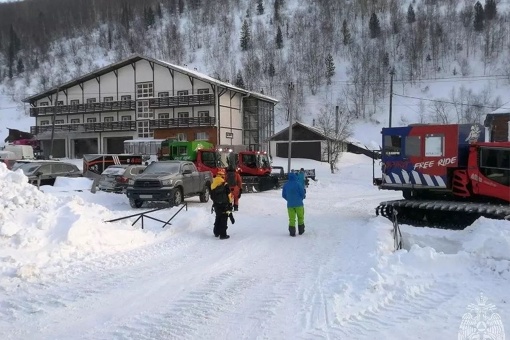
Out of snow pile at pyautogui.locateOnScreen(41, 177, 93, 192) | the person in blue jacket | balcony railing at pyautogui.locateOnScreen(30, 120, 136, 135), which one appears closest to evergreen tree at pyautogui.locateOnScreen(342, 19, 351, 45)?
Result: balcony railing at pyautogui.locateOnScreen(30, 120, 136, 135)

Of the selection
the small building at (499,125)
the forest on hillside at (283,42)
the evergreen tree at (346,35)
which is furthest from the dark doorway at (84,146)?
the evergreen tree at (346,35)

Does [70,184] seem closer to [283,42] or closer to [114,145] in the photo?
[114,145]

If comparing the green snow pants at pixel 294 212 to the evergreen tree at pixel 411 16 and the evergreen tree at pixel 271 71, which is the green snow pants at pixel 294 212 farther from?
the evergreen tree at pixel 411 16

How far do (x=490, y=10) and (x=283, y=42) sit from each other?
5023 cm

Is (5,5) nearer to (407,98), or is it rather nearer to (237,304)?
(407,98)

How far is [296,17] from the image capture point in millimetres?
131000

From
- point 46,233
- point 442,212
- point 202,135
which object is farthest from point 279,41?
point 46,233

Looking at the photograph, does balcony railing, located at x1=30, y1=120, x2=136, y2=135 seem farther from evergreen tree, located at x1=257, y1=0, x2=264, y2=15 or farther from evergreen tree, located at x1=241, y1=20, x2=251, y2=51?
evergreen tree, located at x1=257, y1=0, x2=264, y2=15

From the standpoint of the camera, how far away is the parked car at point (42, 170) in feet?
64.4

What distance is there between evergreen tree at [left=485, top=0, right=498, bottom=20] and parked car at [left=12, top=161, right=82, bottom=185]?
114908 mm

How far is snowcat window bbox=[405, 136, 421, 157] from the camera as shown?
1388 centimetres

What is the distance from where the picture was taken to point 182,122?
163 ft

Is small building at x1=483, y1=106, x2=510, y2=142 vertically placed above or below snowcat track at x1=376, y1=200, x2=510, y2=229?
above

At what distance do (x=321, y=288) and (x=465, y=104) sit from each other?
8621 centimetres
